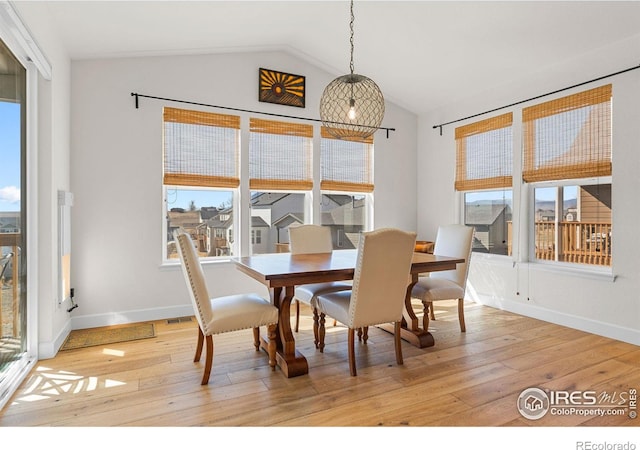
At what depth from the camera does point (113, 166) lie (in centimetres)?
368

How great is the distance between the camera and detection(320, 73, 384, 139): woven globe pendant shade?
2.77 meters

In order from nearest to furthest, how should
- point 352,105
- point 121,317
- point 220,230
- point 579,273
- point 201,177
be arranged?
point 352,105
point 579,273
point 121,317
point 201,177
point 220,230

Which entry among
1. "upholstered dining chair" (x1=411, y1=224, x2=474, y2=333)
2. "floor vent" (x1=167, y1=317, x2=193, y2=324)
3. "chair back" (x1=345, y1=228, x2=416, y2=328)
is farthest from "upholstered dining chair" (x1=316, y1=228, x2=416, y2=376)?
"floor vent" (x1=167, y1=317, x2=193, y2=324)

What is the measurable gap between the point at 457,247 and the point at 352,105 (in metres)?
1.78

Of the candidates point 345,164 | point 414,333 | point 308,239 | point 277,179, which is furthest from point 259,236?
point 414,333

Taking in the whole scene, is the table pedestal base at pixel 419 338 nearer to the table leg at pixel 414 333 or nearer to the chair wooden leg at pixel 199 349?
the table leg at pixel 414 333

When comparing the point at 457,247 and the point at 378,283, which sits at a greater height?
the point at 457,247

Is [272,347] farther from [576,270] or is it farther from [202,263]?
[576,270]

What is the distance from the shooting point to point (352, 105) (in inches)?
109

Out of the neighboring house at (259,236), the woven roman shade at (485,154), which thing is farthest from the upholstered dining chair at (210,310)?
the woven roman shade at (485,154)

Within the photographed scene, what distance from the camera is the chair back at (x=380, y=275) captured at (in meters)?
2.43

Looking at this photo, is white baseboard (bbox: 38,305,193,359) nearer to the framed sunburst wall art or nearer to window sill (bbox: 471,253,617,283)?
the framed sunburst wall art

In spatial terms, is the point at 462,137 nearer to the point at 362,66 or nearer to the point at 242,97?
the point at 362,66
